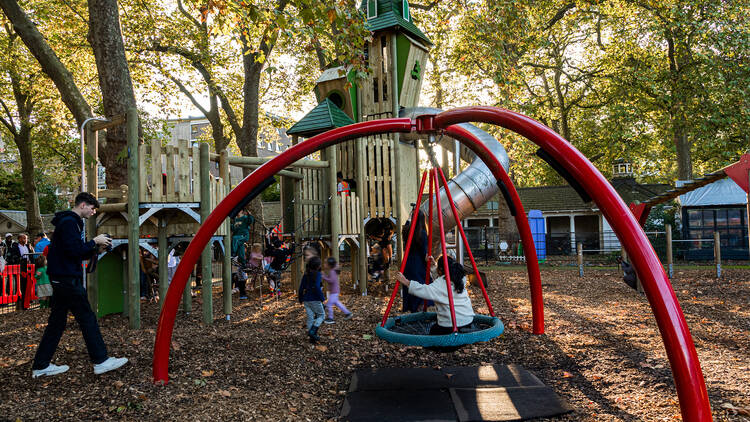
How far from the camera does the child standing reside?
946cm

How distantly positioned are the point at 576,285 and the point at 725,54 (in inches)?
474

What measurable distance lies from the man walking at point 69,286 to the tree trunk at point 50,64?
4.93 meters

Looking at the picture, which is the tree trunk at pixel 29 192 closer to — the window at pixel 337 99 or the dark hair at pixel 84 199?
the window at pixel 337 99

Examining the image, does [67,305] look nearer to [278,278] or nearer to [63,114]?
[278,278]

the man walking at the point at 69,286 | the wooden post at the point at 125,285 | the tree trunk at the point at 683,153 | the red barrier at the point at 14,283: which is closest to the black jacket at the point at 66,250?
the man walking at the point at 69,286

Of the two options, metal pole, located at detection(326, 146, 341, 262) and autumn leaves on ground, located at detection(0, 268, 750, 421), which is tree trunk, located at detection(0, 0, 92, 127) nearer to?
autumn leaves on ground, located at detection(0, 268, 750, 421)

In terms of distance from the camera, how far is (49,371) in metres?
5.11

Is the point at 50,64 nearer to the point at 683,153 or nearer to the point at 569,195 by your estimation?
the point at 683,153

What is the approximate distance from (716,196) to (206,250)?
2349 centimetres

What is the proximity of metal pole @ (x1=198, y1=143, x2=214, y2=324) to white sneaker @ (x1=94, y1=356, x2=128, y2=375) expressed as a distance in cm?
255

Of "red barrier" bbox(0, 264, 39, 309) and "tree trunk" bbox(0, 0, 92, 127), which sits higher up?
"tree trunk" bbox(0, 0, 92, 127)

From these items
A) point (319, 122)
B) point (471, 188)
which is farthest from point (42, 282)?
point (471, 188)

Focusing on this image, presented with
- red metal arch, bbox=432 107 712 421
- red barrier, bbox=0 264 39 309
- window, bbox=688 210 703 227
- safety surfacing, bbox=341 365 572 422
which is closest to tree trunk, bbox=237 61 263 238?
red barrier, bbox=0 264 39 309

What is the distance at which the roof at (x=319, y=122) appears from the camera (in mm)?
12484
